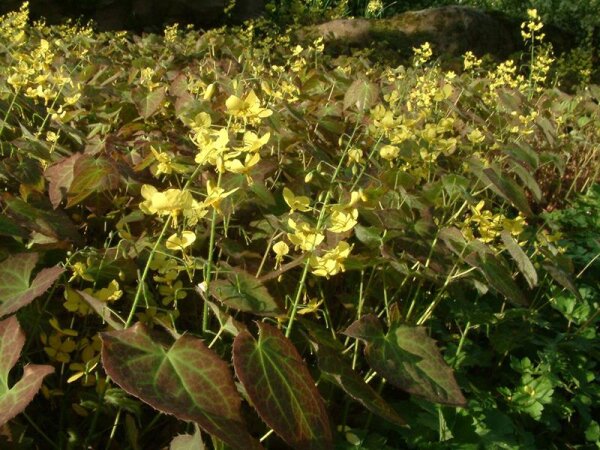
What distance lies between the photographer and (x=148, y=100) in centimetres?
218

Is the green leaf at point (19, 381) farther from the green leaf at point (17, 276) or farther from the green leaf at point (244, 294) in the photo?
the green leaf at point (244, 294)

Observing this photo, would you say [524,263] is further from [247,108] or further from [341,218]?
[247,108]

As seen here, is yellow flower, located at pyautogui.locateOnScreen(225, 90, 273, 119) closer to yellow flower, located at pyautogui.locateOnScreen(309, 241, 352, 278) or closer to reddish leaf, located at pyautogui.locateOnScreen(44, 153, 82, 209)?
yellow flower, located at pyautogui.locateOnScreen(309, 241, 352, 278)

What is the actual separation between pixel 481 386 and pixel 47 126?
1499mm

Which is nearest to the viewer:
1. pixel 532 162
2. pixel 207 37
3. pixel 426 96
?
pixel 532 162

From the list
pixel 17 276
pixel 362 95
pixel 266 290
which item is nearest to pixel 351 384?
pixel 266 290

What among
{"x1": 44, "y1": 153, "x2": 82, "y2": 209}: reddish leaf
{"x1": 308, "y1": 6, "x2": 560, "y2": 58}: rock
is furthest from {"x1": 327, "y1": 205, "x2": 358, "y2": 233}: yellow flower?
{"x1": 308, "y1": 6, "x2": 560, "y2": 58}: rock

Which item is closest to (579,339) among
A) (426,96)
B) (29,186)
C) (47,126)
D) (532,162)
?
(532,162)

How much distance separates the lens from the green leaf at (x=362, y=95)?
2.39 metres

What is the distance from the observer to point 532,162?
2.13 metres

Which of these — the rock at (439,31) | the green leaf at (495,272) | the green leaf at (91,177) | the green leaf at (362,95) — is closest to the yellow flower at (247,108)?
the green leaf at (91,177)

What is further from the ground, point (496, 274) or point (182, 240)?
point (182, 240)

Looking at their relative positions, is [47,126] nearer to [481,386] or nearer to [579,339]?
[481,386]

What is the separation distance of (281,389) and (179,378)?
15 cm
